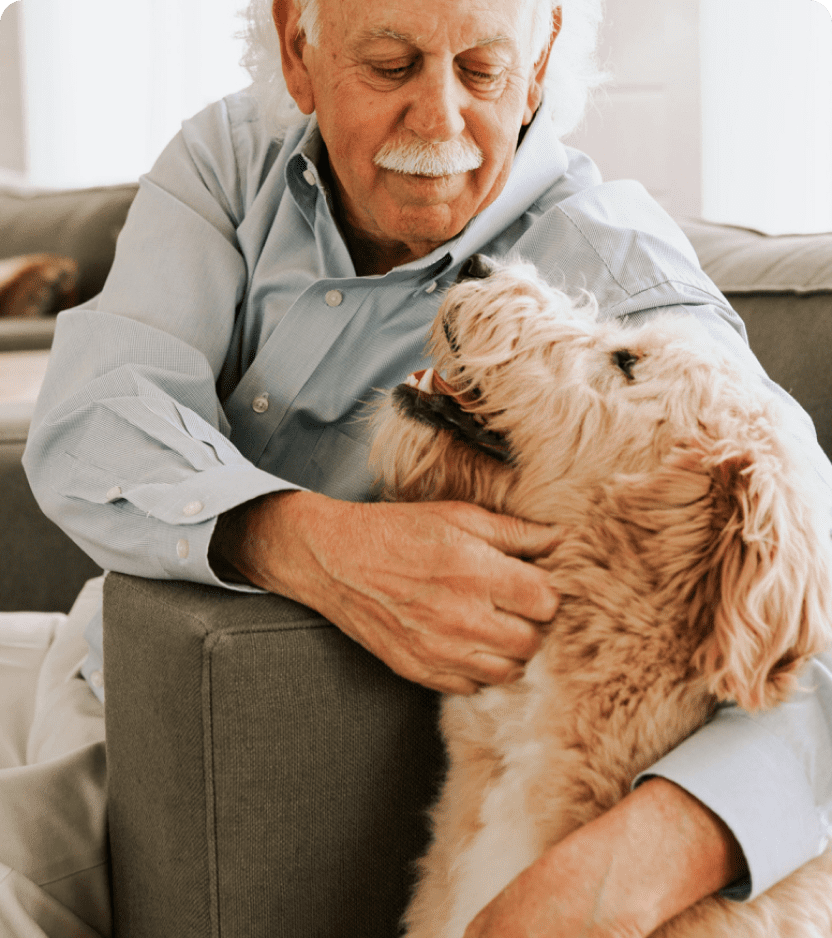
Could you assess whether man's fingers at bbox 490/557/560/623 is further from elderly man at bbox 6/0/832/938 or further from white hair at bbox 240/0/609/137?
white hair at bbox 240/0/609/137

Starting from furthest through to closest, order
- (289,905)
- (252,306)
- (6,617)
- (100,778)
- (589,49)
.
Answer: (6,617) < (589,49) < (252,306) < (100,778) < (289,905)

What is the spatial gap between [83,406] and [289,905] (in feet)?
2.02

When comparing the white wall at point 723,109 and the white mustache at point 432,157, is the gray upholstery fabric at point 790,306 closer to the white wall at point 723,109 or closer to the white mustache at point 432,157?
the white mustache at point 432,157

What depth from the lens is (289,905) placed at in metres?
0.94

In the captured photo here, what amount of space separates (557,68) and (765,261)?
0.55 m

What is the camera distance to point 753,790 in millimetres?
830

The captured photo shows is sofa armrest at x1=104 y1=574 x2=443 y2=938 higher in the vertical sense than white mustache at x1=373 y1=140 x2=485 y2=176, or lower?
lower

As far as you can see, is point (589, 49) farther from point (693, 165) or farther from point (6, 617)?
point (693, 165)

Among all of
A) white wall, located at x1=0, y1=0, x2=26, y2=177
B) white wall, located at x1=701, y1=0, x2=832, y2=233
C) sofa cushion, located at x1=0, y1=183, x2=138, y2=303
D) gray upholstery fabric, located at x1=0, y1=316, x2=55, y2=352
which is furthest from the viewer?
white wall, located at x1=0, y1=0, x2=26, y2=177

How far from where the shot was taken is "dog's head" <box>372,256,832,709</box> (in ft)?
2.65

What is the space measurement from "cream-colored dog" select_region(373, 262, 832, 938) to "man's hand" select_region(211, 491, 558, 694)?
0.03 m

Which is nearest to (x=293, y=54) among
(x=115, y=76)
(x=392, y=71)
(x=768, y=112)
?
(x=392, y=71)

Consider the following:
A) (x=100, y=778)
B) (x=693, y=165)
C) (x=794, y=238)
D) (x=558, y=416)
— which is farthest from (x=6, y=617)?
(x=693, y=165)

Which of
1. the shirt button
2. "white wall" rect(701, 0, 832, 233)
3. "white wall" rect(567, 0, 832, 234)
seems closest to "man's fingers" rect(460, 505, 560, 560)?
the shirt button
